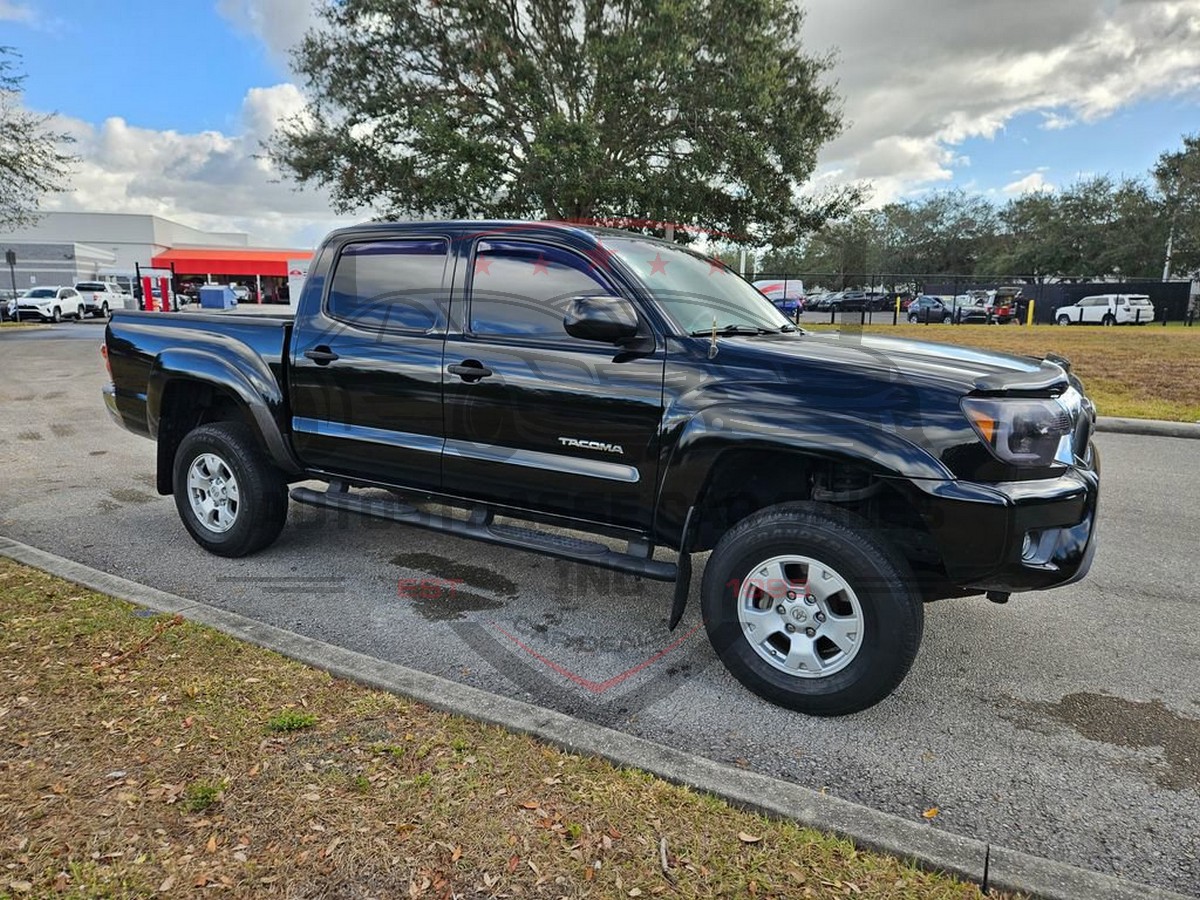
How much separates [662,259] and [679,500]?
1383 mm

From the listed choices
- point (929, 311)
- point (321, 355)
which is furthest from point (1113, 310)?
point (321, 355)

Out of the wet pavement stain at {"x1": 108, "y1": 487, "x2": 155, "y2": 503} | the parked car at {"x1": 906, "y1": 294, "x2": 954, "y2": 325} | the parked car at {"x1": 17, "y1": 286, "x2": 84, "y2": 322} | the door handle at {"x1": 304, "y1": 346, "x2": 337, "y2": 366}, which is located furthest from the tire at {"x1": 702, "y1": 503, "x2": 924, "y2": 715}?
the parked car at {"x1": 17, "y1": 286, "x2": 84, "y2": 322}

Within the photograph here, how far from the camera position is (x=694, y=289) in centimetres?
379

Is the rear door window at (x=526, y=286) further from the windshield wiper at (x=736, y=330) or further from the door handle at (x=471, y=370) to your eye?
the windshield wiper at (x=736, y=330)

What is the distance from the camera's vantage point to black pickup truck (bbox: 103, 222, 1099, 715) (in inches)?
110

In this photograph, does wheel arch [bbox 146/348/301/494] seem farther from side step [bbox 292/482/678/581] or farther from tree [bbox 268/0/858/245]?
tree [bbox 268/0/858/245]

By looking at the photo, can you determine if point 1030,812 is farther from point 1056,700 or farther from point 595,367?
point 595,367

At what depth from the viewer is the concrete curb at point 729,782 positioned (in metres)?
2.09

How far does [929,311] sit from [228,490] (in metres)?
37.2

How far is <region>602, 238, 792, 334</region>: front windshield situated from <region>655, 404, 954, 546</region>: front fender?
53cm

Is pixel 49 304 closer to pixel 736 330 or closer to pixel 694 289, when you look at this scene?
pixel 694 289

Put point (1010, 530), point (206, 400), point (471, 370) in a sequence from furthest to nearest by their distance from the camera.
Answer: point (206, 400) → point (471, 370) → point (1010, 530)

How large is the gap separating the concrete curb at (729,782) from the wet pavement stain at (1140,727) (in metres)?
0.81

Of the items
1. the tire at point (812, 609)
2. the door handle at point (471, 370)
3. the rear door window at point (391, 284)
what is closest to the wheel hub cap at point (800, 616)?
the tire at point (812, 609)
